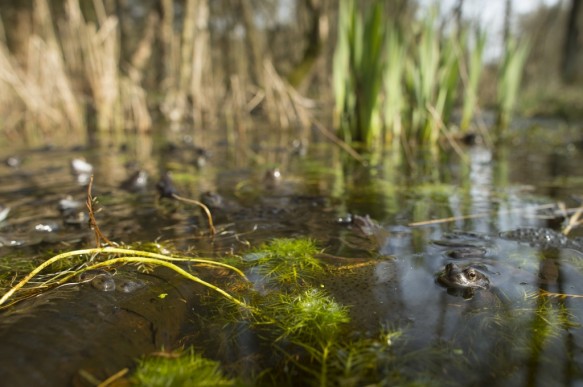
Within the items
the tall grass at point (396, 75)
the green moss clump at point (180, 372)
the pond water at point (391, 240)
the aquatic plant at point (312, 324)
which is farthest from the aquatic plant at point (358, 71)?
the green moss clump at point (180, 372)

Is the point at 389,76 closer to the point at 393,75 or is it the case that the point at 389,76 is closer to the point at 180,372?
the point at 393,75

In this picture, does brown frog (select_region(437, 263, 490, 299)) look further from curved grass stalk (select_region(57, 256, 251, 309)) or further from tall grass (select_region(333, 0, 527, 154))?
A: tall grass (select_region(333, 0, 527, 154))

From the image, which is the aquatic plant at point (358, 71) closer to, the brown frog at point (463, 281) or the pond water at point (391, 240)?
the pond water at point (391, 240)

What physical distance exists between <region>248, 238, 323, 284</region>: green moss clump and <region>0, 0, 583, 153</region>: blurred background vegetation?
129 centimetres

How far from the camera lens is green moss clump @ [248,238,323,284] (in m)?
1.14

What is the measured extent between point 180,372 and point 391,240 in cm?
89

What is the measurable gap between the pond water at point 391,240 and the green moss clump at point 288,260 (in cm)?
4

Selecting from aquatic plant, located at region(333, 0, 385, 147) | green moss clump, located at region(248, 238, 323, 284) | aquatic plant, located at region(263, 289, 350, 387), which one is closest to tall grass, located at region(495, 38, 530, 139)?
aquatic plant, located at region(333, 0, 385, 147)

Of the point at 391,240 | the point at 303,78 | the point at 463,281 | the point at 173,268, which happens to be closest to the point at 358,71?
the point at 391,240

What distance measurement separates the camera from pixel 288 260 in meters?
1.23

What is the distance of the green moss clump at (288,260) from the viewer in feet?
3.73

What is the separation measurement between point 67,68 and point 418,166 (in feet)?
18.4

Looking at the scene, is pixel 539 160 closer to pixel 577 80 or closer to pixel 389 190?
pixel 389 190

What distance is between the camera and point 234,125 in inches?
280
